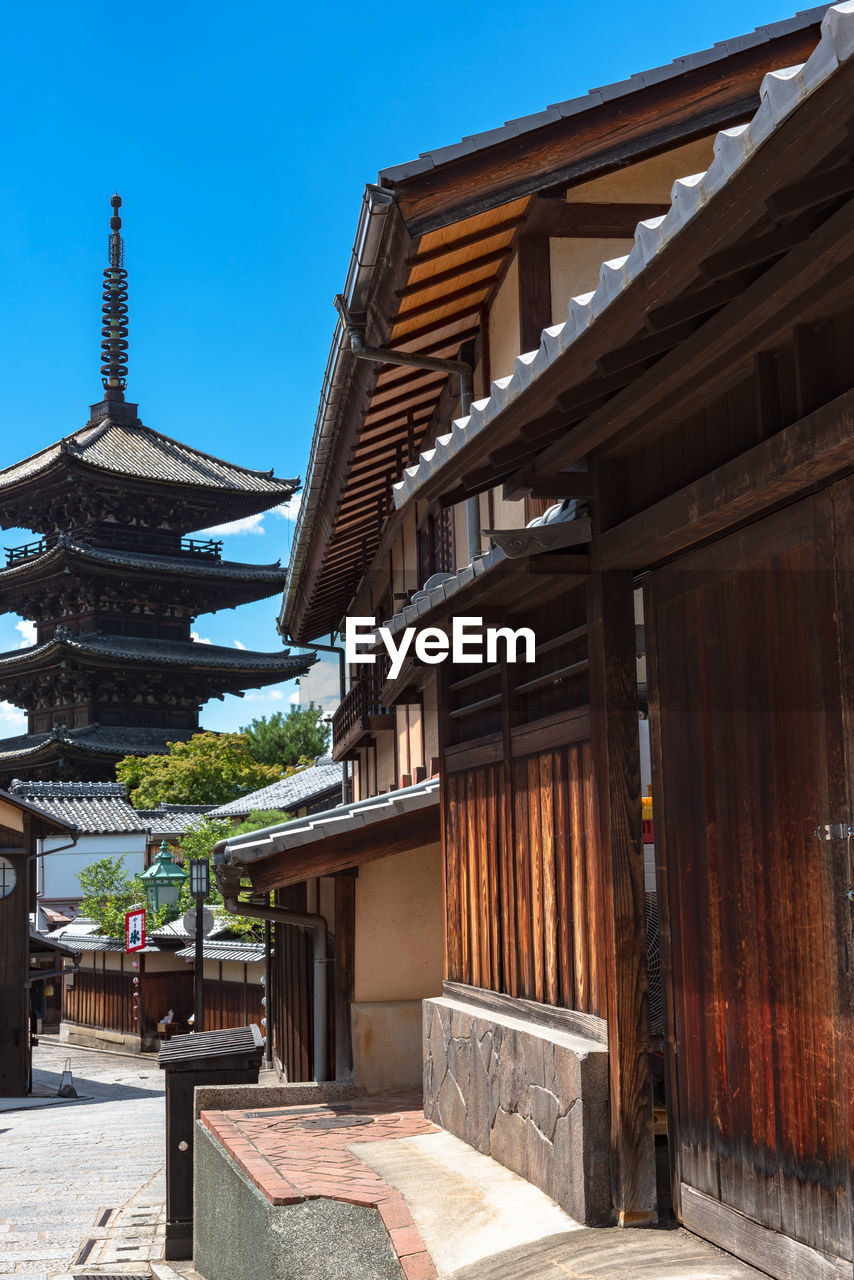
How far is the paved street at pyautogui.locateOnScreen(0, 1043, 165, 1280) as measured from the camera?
10141mm

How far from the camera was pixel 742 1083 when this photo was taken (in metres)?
4.57

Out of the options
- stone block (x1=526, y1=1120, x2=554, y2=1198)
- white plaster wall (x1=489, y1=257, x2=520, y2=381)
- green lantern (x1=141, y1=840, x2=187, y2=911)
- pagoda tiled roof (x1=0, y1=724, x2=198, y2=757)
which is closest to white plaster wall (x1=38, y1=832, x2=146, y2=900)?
pagoda tiled roof (x1=0, y1=724, x2=198, y2=757)

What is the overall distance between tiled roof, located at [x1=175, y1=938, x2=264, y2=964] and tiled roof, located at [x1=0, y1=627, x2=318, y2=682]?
17231mm

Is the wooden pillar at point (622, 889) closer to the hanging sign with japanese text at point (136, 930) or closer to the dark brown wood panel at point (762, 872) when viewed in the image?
the dark brown wood panel at point (762, 872)

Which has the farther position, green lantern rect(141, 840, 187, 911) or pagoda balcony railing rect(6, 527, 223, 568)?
pagoda balcony railing rect(6, 527, 223, 568)

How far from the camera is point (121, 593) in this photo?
51312mm

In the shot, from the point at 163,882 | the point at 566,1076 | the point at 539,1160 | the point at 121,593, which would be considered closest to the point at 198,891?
the point at 163,882

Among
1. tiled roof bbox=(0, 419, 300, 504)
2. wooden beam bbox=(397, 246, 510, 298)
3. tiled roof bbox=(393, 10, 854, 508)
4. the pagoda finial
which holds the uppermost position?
the pagoda finial

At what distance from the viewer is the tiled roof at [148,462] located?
5025cm

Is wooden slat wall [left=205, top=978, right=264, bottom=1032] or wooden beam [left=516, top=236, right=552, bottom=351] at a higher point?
wooden beam [left=516, top=236, right=552, bottom=351]

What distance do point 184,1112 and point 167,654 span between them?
41637 millimetres

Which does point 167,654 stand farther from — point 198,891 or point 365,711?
point 365,711

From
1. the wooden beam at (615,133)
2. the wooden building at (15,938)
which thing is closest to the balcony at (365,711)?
the wooden beam at (615,133)

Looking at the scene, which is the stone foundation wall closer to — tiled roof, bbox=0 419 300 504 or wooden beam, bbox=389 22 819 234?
wooden beam, bbox=389 22 819 234
